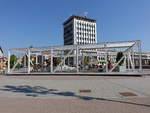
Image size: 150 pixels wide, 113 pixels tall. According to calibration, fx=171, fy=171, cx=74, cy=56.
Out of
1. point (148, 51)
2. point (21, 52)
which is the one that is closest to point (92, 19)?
point (148, 51)

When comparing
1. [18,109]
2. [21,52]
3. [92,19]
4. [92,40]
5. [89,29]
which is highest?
[92,19]

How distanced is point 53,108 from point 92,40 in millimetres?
122181

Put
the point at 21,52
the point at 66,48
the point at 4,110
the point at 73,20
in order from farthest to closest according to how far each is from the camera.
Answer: the point at 73,20
the point at 21,52
the point at 66,48
the point at 4,110

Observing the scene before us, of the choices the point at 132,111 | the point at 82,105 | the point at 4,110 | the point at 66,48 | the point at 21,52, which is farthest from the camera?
the point at 21,52

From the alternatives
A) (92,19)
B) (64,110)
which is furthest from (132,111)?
(92,19)

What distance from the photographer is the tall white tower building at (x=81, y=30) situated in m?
121

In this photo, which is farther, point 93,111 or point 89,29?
point 89,29

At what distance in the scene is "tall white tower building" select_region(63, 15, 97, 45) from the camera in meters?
121

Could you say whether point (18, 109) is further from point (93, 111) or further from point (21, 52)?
point (21, 52)

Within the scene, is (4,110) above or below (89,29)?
below

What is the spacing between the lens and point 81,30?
404 feet

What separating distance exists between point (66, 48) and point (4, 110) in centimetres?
1690

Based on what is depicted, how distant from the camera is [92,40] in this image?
12606 centimetres

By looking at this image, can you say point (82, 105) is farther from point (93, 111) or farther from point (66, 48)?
point (66, 48)
